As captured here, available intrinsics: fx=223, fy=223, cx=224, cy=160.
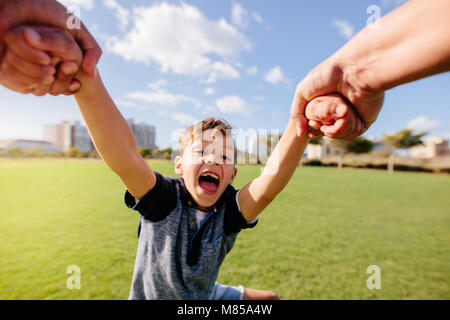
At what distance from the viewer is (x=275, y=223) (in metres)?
5.03

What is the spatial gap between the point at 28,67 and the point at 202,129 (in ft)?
2.70

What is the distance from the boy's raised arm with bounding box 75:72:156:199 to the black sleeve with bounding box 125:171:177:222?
0.13 ft

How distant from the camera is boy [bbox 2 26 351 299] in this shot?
3.55 ft

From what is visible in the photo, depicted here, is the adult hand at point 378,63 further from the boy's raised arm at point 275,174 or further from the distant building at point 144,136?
the distant building at point 144,136

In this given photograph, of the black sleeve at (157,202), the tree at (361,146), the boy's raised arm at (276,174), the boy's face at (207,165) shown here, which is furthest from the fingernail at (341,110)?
the tree at (361,146)

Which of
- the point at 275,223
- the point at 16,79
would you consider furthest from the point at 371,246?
the point at 16,79

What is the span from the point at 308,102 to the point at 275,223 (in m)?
4.57

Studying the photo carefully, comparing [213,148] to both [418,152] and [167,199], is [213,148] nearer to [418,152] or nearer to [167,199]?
[167,199]

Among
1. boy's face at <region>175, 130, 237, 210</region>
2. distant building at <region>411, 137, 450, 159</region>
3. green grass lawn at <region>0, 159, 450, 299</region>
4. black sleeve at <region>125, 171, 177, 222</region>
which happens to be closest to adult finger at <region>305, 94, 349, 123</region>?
boy's face at <region>175, 130, 237, 210</region>

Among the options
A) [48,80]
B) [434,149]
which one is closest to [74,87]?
[48,80]

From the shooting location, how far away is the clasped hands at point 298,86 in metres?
0.49

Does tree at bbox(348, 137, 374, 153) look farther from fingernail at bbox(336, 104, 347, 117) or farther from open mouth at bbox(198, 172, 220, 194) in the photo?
fingernail at bbox(336, 104, 347, 117)

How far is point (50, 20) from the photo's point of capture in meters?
0.53

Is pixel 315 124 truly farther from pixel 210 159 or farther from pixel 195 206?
pixel 195 206
